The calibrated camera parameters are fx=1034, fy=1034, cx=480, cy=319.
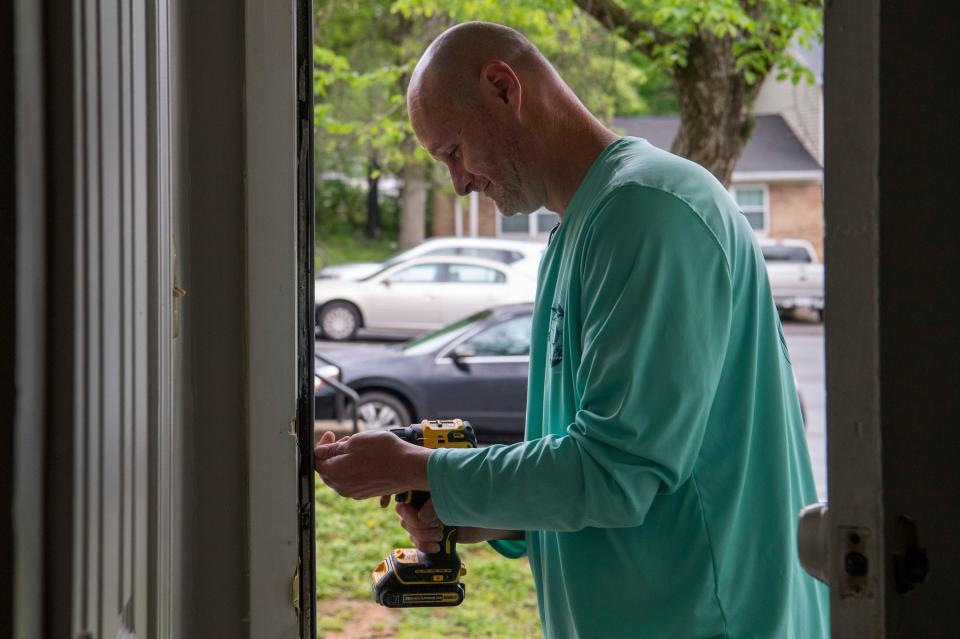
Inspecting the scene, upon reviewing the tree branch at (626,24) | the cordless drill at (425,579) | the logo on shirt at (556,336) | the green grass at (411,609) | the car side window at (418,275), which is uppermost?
the tree branch at (626,24)

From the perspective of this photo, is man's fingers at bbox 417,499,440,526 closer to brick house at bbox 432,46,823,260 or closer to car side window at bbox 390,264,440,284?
car side window at bbox 390,264,440,284

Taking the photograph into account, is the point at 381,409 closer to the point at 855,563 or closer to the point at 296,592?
the point at 296,592

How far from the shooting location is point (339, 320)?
1472 centimetres

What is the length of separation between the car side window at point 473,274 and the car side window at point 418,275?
0.22 meters

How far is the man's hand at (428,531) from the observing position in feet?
6.11

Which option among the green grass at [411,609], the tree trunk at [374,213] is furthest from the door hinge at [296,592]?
the tree trunk at [374,213]

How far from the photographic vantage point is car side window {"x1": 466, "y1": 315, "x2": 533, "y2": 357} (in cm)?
800

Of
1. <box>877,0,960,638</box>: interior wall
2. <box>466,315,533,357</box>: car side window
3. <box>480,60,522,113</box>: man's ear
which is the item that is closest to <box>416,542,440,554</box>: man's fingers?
<box>480,60,522,113</box>: man's ear

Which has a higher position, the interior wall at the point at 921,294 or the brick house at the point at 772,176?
the brick house at the point at 772,176

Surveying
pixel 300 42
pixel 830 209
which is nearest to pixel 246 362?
pixel 300 42

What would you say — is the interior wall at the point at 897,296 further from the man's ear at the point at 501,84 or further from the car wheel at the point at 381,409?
the car wheel at the point at 381,409

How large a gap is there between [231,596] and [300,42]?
0.89 m

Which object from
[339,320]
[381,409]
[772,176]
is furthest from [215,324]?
[772,176]

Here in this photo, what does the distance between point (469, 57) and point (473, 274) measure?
1210 cm
